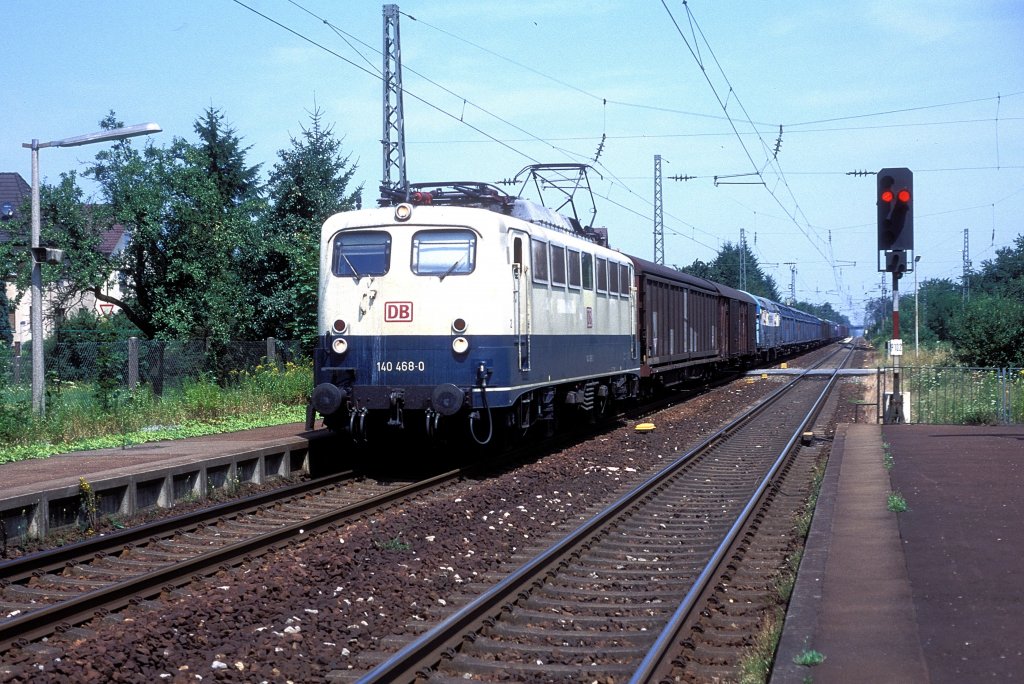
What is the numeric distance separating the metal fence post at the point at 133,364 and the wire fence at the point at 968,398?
13212 mm

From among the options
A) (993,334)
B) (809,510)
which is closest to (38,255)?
(809,510)

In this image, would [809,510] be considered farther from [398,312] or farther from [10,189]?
[10,189]

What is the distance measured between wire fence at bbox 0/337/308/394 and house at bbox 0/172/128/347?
1416 millimetres

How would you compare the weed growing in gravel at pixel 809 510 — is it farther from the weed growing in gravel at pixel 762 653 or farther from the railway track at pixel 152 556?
the railway track at pixel 152 556

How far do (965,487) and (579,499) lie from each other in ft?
13.1

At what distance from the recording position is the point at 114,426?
16.7m

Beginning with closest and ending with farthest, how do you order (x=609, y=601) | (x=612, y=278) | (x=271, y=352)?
(x=609, y=601)
(x=612, y=278)
(x=271, y=352)

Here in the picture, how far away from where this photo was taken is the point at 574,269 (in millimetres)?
16484

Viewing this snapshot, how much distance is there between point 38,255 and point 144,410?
3.44m

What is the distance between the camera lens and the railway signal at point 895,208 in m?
15.2

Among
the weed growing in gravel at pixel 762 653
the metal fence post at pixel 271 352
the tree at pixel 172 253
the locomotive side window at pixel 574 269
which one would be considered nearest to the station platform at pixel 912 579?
the weed growing in gravel at pixel 762 653

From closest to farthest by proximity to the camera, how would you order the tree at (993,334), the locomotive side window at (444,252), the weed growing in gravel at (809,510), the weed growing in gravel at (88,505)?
the weed growing in gravel at (809,510)
the weed growing in gravel at (88,505)
the locomotive side window at (444,252)
the tree at (993,334)

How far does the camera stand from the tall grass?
1519 cm

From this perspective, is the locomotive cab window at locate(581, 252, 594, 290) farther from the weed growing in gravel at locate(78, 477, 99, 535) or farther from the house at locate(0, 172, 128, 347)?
the house at locate(0, 172, 128, 347)
